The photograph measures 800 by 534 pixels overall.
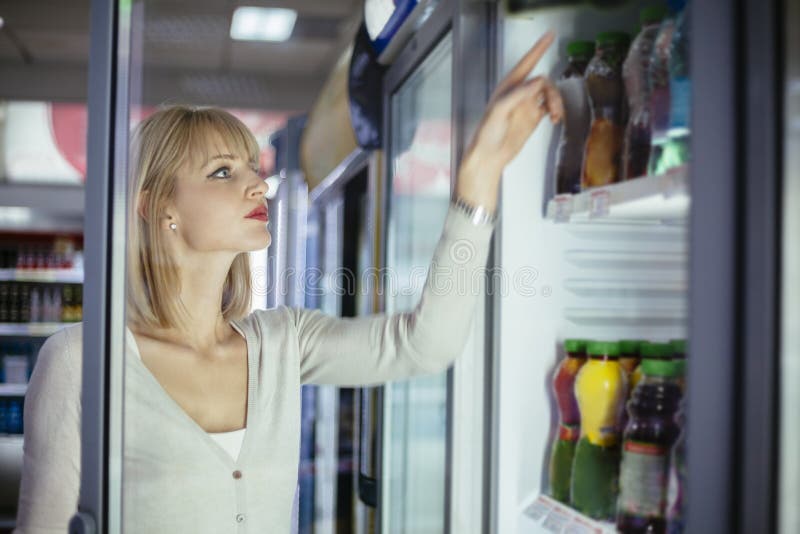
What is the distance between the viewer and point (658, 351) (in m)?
1.26

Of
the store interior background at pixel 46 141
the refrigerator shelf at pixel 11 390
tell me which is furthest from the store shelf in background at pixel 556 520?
the refrigerator shelf at pixel 11 390

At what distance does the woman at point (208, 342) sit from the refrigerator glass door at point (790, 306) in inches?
23.0

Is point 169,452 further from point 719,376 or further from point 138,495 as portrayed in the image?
point 719,376

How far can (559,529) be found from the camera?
4.42 feet

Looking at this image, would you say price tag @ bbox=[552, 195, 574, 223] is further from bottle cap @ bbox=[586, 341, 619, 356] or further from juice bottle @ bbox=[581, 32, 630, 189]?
bottle cap @ bbox=[586, 341, 619, 356]

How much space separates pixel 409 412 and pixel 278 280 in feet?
2.83

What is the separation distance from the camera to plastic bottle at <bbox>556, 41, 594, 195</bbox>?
4.76 feet

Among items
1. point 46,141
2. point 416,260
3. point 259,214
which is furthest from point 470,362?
point 46,141

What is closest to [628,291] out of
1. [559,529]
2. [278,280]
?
[559,529]

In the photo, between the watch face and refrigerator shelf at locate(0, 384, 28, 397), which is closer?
the watch face

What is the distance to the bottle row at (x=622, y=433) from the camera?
4.03 ft

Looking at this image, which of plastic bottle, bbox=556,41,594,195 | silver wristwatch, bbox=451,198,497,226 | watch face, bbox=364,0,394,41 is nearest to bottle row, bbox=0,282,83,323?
watch face, bbox=364,0,394,41

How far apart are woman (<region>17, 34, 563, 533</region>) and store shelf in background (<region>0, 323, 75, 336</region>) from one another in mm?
4743

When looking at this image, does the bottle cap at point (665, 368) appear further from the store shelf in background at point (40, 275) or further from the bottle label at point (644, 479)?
the store shelf in background at point (40, 275)
